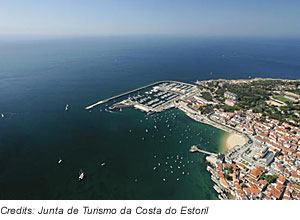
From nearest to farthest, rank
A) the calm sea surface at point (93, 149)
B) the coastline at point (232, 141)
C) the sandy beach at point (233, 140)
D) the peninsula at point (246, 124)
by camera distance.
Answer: the calm sea surface at point (93, 149)
the peninsula at point (246, 124)
the coastline at point (232, 141)
the sandy beach at point (233, 140)

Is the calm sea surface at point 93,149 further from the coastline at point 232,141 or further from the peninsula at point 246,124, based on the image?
the peninsula at point 246,124

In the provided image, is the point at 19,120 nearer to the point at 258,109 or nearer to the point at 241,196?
the point at 241,196

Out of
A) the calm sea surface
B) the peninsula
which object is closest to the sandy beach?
the peninsula

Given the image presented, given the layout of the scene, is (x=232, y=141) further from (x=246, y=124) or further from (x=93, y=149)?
(x=93, y=149)

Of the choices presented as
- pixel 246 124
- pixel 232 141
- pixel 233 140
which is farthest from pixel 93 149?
pixel 246 124

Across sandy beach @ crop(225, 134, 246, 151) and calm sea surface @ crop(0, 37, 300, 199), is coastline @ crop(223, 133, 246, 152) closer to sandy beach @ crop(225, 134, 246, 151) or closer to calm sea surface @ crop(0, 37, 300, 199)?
sandy beach @ crop(225, 134, 246, 151)

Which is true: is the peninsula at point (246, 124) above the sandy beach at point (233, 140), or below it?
above

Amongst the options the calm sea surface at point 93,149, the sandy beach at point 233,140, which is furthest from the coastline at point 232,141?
the calm sea surface at point 93,149

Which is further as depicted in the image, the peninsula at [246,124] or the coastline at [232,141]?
the coastline at [232,141]

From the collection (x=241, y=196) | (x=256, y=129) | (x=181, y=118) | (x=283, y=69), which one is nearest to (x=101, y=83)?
(x=181, y=118)
